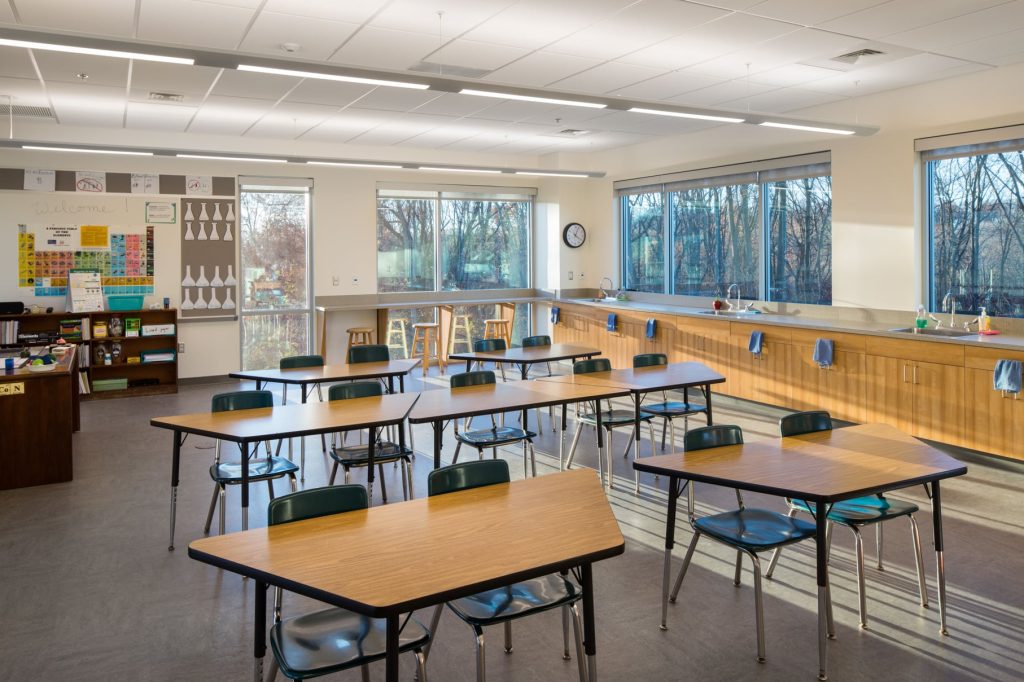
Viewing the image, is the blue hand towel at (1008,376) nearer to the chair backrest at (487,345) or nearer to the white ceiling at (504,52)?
the white ceiling at (504,52)

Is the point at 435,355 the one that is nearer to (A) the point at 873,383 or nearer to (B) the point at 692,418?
(B) the point at 692,418

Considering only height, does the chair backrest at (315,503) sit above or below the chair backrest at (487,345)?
below

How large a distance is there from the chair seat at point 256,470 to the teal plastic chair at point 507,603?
1532mm

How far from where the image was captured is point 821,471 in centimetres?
346

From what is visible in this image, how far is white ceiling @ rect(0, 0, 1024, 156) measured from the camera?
4.81 metres

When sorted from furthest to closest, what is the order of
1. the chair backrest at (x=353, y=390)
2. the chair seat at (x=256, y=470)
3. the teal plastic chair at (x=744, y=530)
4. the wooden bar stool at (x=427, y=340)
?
the wooden bar stool at (x=427, y=340) → the chair backrest at (x=353, y=390) → the chair seat at (x=256, y=470) → the teal plastic chair at (x=744, y=530)

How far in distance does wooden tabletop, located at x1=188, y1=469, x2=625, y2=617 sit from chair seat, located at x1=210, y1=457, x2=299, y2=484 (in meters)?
1.68

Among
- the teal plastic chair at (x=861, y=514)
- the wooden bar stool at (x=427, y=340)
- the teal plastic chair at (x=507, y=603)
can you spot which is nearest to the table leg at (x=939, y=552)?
the teal plastic chair at (x=861, y=514)

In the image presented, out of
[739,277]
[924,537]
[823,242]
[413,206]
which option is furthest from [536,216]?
[924,537]

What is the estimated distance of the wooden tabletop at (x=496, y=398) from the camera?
4809 millimetres

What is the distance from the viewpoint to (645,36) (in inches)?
212

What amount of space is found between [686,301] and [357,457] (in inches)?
256

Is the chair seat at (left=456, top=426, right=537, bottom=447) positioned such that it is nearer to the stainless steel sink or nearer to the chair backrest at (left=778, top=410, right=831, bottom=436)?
the chair backrest at (left=778, top=410, right=831, bottom=436)

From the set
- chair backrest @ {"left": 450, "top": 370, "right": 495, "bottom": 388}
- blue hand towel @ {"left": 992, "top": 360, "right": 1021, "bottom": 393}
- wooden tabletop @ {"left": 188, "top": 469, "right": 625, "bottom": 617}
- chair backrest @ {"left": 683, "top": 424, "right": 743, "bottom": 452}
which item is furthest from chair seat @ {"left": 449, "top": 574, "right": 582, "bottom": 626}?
blue hand towel @ {"left": 992, "top": 360, "right": 1021, "bottom": 393}
